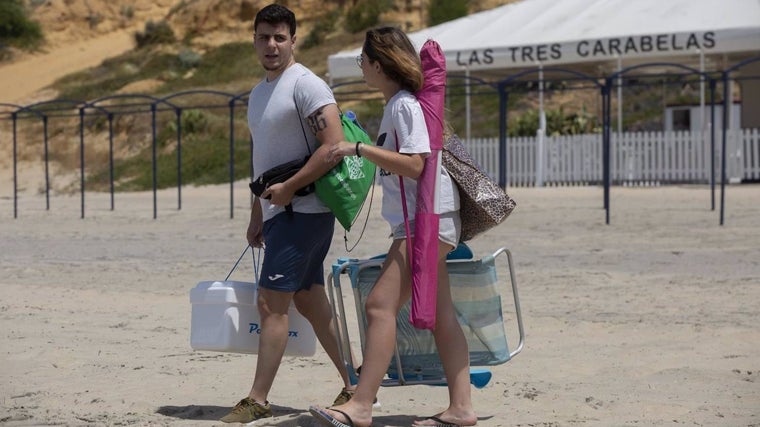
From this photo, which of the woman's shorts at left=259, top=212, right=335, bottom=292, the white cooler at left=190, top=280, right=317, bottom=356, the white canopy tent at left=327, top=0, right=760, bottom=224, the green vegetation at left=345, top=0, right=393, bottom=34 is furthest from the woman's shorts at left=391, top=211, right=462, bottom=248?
the green vegetation at left=345, top=0, right=393, bottom=34

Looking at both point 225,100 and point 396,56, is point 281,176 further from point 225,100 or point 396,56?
point 225,100

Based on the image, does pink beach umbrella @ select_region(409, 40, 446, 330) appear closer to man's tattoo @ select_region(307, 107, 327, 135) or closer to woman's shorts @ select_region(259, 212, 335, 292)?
man's tattoo @ select_region(307, 107, 327, 135)

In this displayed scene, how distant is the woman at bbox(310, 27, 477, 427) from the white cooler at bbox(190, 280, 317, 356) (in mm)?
595

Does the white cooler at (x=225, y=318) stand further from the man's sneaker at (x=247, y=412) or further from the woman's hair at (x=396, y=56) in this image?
the woman's hair at (x=396, y=56)

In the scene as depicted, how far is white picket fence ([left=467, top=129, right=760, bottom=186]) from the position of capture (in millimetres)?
20609

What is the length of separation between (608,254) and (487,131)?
1690 cm

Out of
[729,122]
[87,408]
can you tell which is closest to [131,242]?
[87,408]

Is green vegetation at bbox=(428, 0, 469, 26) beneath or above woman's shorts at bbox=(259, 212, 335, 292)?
above

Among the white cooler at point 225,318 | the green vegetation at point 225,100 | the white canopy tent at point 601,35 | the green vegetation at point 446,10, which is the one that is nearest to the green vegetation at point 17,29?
the green vegetation at point 225,100

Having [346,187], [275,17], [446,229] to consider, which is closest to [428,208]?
[446,229]

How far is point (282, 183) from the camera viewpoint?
429 cm

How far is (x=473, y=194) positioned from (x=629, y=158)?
57.7 ft

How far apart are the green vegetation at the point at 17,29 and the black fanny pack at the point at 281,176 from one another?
149ft

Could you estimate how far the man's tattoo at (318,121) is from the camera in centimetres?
429
